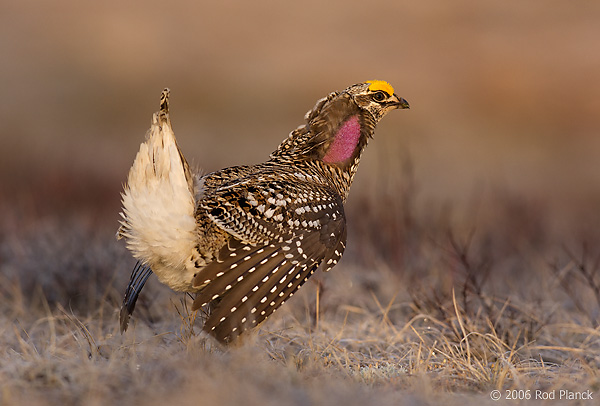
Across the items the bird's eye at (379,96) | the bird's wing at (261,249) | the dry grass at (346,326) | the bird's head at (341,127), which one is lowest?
the dry grass at (346,326)

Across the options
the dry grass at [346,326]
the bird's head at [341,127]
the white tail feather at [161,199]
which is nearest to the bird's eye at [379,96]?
the bird's head at [341,127]

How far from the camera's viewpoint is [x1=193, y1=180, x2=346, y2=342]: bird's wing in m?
3.42

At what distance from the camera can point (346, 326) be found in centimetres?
448

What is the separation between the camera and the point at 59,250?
5141mm

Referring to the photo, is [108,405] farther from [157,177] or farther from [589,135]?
[589,135]

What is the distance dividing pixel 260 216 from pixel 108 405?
4.36ft

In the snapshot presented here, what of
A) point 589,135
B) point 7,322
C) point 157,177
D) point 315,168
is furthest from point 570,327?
point 589,135

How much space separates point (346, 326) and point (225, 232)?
50.8 inches

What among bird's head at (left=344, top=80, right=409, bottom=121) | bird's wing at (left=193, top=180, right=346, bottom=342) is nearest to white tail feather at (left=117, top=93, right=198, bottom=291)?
bird's wing at (left=193, top=180, right=346, bottom=342)

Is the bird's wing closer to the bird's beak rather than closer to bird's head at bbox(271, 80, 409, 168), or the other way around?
bird's head at bbox(271, 80, 409, 168)

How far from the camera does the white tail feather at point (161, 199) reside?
11.3 feet

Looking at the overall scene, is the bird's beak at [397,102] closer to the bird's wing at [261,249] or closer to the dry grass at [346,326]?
the dry grass at [346,326]

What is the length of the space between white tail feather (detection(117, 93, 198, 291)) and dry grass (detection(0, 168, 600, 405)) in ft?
1.27

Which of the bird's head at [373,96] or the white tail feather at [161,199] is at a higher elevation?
the bird's head at [373,96]
